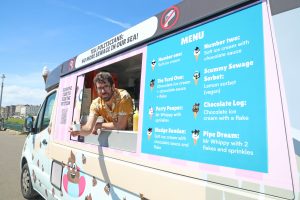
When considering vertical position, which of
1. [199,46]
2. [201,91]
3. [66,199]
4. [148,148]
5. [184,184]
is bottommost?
[66,199]

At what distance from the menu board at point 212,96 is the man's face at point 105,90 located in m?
1.34

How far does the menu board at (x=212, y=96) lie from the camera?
5.74 feet

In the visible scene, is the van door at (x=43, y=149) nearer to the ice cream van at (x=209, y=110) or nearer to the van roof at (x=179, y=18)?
the ice cream van at (x=209, y=110)

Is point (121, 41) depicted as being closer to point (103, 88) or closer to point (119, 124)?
point (103, 88)

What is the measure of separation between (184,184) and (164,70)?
35.5 inches

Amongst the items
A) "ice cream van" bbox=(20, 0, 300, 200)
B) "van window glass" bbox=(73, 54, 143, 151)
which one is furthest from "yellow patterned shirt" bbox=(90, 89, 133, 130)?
"ice cream van" bbox=(20, 0, 300, 200)

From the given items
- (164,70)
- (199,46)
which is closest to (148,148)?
(164,70)

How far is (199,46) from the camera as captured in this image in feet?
7.14

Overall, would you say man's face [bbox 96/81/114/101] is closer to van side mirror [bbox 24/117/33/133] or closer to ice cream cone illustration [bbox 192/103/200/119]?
ice cream cone illustration [bbox 192/103/200/119]

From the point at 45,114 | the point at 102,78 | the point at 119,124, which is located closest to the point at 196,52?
the point at 119,124

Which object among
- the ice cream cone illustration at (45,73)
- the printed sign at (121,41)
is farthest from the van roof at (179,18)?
the ice cream cone illustration at (45,73)

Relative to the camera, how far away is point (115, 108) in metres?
3.86

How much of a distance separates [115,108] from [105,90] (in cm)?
25

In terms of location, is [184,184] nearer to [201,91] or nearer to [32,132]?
[201,91]
